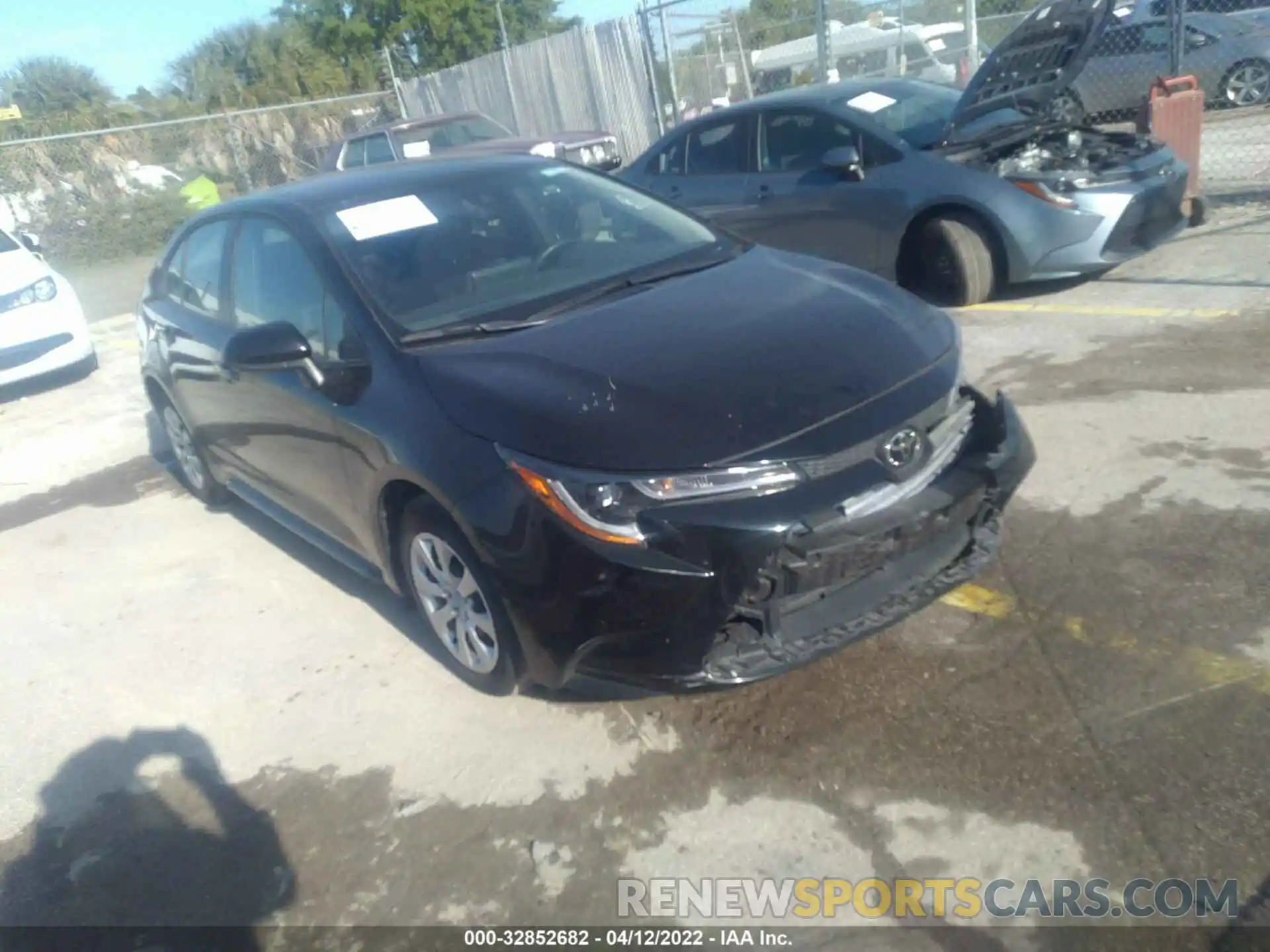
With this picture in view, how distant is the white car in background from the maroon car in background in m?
5.22

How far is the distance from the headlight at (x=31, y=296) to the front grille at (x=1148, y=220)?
8249 millimetres

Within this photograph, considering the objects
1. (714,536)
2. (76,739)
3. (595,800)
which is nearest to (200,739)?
(76,739)

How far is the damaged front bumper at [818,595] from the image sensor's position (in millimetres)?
2818

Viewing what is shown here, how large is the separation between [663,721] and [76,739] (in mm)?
2166

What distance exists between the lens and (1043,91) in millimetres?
6750

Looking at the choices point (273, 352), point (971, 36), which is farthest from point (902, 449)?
point (971, 36)

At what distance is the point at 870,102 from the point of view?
24.4ft

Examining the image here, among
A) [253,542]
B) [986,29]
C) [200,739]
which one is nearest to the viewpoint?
[200,739]

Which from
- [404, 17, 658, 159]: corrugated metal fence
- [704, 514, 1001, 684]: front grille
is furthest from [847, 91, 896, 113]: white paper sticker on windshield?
[404, 17, 658, 159]: corrugated metal fence

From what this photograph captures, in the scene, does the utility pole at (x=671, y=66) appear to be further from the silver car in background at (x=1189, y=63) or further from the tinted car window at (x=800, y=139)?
the tinted car window at (x=800, y=139)

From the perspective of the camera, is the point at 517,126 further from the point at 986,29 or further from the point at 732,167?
the point at 732,167

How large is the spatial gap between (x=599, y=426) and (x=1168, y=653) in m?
1.83

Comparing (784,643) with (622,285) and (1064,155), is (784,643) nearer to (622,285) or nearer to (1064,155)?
(622,285)

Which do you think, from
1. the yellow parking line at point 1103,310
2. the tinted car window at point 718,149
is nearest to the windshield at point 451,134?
the tinted car window at point 718,149
